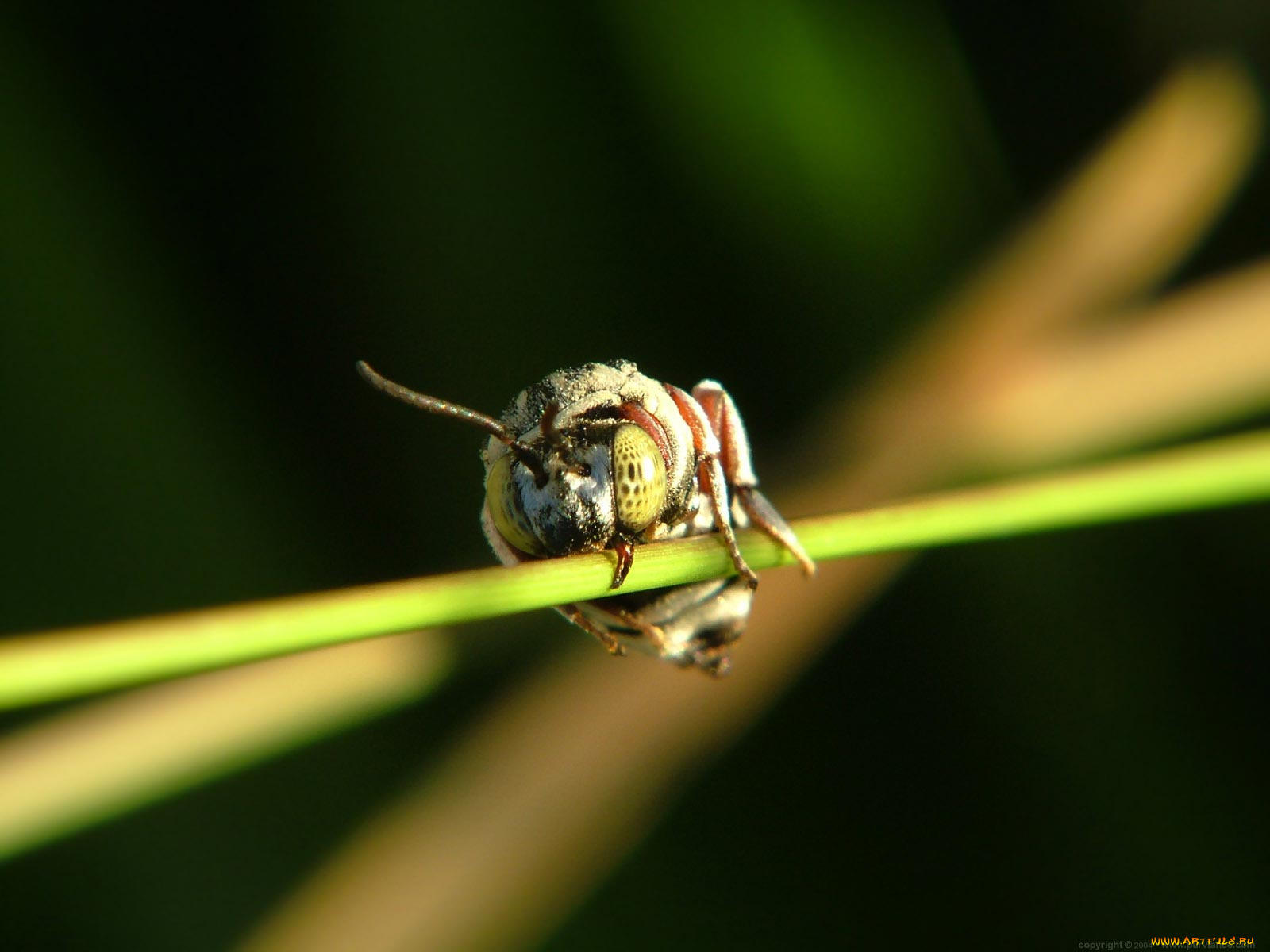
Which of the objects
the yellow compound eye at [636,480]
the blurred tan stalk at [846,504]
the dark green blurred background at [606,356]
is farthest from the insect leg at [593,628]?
the blurred tan stalk at [846,504]

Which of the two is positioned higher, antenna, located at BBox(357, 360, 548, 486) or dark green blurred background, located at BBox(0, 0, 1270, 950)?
dark green blurred background, located at BBox(0, 0, 1270, 950)

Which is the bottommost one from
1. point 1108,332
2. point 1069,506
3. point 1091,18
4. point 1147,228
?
point 1069,506

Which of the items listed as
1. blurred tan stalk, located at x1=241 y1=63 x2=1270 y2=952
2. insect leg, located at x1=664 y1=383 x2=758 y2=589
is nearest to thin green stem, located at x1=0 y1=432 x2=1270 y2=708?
insect leg, located at x1=664 y1=383 x2=758 y2=589

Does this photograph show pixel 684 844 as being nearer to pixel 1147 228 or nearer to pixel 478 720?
pixel 478 720

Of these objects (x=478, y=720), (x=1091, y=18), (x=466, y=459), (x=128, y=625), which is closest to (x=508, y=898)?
(x=478, y=720)

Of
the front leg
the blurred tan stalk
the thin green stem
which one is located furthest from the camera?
the blurred tan stalk

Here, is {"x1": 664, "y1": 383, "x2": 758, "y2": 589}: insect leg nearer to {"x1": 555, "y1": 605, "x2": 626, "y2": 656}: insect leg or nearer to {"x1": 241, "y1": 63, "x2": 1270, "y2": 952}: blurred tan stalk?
{"x1": 555, "y1": 605, "x2": 626, "y2": 656}: insect leg
